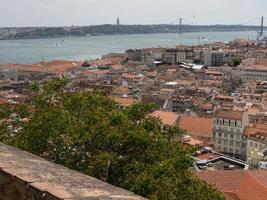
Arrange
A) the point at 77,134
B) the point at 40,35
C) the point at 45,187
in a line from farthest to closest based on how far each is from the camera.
Result: the point at 40,35
the point at 77,134
the point at 45,187

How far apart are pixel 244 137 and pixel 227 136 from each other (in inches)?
48.7

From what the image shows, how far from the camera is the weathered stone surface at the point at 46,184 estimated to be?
190cm

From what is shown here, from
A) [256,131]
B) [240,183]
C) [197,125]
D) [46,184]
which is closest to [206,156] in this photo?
[256,131]

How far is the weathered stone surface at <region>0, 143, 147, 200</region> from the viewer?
1.90 m

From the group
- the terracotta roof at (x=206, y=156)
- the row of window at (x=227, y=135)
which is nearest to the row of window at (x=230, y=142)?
the row of window at (x=227, y=135)

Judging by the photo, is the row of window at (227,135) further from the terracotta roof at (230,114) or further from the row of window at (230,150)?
the terracotta roof at (230,114)

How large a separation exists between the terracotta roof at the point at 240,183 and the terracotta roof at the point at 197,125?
14.0 metres

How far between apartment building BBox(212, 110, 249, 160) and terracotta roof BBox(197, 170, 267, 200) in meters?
12.1

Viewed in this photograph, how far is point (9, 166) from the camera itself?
2174 mm

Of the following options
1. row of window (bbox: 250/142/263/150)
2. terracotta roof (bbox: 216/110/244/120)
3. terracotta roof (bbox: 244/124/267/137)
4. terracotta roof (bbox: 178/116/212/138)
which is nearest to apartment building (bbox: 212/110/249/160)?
terracotta roof (bbox: 216/110/244/120)

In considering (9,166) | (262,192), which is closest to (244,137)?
(262,192)

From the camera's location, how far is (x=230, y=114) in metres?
A: 25.1

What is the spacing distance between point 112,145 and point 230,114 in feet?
66.0

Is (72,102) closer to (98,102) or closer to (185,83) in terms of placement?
(98,102)
